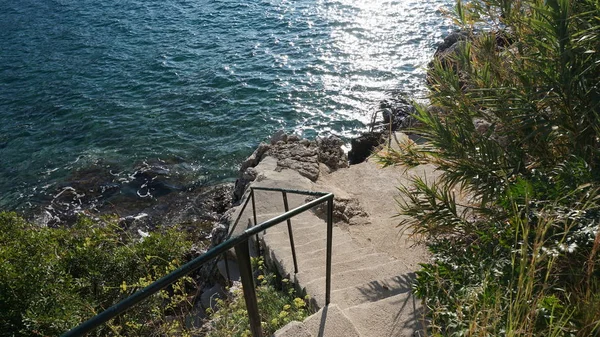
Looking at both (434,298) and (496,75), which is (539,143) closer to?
(496,75)

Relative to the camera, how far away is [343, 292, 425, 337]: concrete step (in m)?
4.53

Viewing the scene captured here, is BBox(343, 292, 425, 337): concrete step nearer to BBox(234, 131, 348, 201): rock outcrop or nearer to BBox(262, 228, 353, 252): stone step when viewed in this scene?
BBox(262, 228, 353, 252): stone step

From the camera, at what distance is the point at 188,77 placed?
19969mm

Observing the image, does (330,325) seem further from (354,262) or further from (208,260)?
(354,262)

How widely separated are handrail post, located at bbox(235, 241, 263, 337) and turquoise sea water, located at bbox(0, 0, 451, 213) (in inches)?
441

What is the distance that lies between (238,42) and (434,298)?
1978 cm

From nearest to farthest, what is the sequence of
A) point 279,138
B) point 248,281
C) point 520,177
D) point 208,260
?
point 208,260 < point 248,281 < point 520,177 < point 279,138

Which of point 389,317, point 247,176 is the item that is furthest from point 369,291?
point 247,176

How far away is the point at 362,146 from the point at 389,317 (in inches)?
397

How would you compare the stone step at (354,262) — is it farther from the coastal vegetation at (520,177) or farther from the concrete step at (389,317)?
the concrete step at (389,317)

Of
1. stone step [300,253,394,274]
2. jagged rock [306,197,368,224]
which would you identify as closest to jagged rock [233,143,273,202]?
jagged rock [306,197,368,224]

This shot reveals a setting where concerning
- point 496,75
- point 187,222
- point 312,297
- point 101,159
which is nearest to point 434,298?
point 312,297

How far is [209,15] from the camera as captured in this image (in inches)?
995

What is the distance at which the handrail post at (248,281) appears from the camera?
10.9 ft
